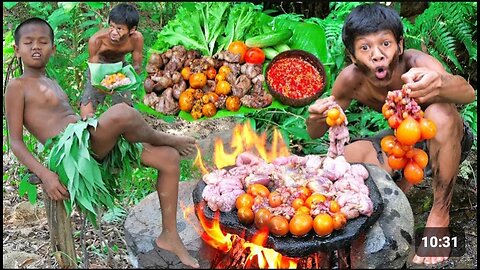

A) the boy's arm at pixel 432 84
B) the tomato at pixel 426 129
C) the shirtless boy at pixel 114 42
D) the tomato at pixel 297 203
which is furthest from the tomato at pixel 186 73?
the tomato at pixel 426 129

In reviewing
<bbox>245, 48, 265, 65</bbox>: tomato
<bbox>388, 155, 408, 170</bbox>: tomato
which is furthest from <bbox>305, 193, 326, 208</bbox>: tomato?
<bbox>245, 48, 265, 65</bbox>: tomato

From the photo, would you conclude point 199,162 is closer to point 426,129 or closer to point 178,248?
point 178,248

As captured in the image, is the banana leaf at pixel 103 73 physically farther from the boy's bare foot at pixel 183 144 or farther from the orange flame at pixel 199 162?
the orange flame at pixel 199 162

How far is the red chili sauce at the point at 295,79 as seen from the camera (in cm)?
508

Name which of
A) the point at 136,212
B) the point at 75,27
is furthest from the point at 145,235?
the point at 75,27

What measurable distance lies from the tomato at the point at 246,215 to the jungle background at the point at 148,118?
929 mm

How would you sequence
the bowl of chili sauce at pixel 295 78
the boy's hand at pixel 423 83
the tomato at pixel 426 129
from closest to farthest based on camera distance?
the tomato at pixel 426 129
the boy's hand at pixel 423 83
the bowl of chili sauce at pixel 295 78

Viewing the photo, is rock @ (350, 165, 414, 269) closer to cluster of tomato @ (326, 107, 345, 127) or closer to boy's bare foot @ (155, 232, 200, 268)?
cluster of tomato @ (326, 107, 345, 127)

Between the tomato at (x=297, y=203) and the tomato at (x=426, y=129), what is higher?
the tomato at (x=426, y=129)

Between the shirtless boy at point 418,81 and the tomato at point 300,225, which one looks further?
the shirtless boy at point 418,81

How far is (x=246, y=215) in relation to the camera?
3.16 metres

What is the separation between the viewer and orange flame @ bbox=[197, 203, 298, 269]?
3.15m

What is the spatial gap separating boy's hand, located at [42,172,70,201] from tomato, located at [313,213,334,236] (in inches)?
48.6

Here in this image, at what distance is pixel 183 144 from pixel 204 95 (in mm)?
1545
